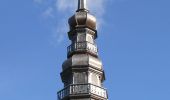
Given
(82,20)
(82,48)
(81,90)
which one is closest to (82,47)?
(82,48)

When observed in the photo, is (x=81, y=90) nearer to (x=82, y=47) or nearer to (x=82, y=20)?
(x=82, y=47)

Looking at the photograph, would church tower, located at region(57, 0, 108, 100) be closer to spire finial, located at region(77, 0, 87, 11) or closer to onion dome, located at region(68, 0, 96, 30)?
onion dome, located at region(68, 0, 96, 30)

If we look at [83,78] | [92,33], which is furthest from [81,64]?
[92,33]

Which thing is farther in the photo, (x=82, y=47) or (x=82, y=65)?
(x=82, y=47)

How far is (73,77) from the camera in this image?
56281mm

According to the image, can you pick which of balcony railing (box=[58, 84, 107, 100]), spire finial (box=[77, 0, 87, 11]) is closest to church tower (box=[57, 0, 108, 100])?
balcony railing (box=[58, 84, 107, 100])

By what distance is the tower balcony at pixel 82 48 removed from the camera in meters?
58.3

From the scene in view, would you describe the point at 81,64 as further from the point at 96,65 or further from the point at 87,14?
the point at 87,14

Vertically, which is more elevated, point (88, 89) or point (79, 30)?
point (79, 30)

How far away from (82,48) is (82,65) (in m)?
2.47

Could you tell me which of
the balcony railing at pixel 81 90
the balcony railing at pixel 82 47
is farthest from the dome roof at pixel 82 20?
the balcony railing at pixel 81 90

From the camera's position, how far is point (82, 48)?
58.5 meters

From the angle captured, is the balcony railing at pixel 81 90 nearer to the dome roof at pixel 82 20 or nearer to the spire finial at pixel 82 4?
the dome roof at pixel 82 20

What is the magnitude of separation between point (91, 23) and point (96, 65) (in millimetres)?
5188
